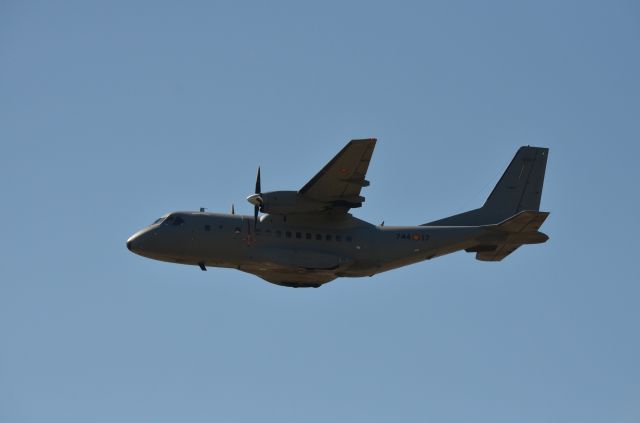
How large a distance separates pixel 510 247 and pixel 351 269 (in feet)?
18.7

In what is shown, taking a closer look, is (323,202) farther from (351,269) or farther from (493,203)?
(493,203)

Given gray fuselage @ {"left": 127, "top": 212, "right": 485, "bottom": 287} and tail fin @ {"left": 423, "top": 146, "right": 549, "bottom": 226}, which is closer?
gray fuselage @ {"left": 127, "top": 212, "right": 485, "bottom": 287}

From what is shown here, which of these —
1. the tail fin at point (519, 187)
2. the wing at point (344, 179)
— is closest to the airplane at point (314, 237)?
the wing at point (344, 179)

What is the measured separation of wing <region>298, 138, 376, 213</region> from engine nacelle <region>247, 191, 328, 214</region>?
0.67 ft

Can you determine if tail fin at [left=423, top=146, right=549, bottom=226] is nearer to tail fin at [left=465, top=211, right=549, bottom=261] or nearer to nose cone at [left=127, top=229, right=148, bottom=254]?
tail fin at [left=465, top=211, right=549, bottom=261]

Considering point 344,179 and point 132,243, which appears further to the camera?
point 132,243

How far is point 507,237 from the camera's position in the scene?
31953mm

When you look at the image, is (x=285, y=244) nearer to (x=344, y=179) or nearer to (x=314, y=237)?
(x=314, y=237)

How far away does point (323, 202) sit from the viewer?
29812mm

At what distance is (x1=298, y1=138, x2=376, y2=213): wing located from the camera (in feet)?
92.5

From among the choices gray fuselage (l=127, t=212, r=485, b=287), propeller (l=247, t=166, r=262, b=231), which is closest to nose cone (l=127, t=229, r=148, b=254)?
gray fuselage (l=127, t=212, r=485, b=287)

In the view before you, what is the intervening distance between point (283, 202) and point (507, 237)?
797 centimetres

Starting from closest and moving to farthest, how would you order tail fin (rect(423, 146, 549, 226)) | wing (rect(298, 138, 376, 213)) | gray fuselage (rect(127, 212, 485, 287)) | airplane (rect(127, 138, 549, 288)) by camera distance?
wing (rect(298, 138, 376, 213)), airplane (rect(127, 138, 549, 288)), gray fuselage (rect(127, 212, 485, 287)), tail fin (rect(423, 146, 549, 226))

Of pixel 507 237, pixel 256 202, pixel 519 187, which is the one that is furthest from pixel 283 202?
pixel 519 187
